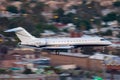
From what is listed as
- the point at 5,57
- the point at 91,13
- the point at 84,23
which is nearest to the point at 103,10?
the point at 91,13

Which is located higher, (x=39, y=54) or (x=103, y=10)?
(x=103, y=10)

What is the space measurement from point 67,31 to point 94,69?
19119 mm

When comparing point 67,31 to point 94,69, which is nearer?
point 94,69

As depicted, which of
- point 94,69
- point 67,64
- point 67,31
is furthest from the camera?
point 67,31

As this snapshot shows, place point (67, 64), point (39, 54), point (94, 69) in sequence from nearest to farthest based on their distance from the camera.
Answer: point (94, 69) → point (67, 64) → point (39, 54)

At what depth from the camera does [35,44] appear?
1185 inches

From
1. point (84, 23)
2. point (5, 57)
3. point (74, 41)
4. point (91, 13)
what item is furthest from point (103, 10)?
point (5, 57)

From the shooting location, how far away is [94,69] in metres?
22.0

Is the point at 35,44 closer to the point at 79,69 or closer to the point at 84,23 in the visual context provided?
the point at 79,69

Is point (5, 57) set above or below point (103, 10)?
below

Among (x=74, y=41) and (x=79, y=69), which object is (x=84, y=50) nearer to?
(x=74, y=41)

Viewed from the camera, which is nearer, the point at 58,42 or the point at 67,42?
the point at 58,42

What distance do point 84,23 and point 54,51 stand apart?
589 inches

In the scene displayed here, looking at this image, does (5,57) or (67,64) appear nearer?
(67,64)
